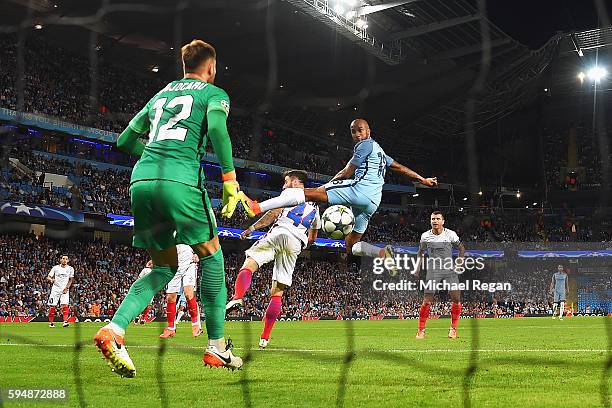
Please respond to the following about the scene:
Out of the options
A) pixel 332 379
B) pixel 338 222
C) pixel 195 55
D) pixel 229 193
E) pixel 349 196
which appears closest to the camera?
pixel 229 193

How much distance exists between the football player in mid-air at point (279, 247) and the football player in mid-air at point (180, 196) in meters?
3.68

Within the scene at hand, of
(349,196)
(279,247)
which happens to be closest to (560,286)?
(279,247)

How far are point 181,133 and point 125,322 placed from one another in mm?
1393

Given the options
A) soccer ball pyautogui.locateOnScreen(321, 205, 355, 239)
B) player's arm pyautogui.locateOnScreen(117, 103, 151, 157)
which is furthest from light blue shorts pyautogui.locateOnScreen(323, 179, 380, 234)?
player's arm pyautogui.locateOnScreen(117, 103, 151, 157)

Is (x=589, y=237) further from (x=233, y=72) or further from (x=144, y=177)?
(x=144, y=177)

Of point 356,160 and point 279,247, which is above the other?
point 356,160

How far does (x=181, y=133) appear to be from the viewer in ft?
17.2

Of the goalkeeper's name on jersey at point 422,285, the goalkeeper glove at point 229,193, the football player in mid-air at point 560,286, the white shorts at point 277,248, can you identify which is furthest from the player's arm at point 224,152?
the goalkeeper's name on jersey at point 422,285

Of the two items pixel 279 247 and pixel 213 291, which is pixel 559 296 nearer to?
pixel 279 247

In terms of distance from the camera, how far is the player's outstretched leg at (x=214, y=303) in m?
5.34

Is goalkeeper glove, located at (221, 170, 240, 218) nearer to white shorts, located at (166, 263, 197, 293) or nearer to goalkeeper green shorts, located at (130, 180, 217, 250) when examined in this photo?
goalkeeper green shorts, located at (130, 180, 217, 250)

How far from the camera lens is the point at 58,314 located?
25906 millimetres

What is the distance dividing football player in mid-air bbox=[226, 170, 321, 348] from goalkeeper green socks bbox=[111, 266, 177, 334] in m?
3.66

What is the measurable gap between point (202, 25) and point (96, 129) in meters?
6.48
